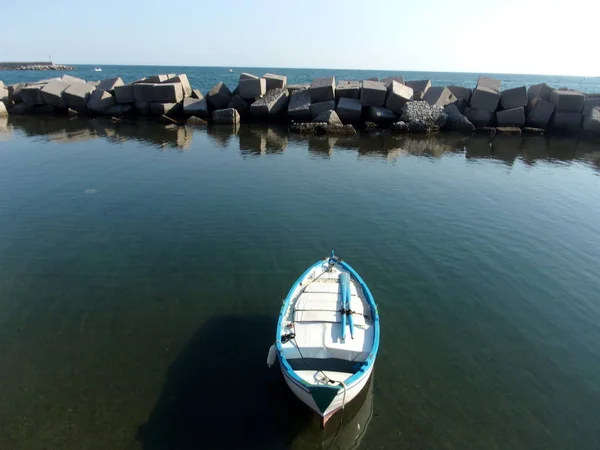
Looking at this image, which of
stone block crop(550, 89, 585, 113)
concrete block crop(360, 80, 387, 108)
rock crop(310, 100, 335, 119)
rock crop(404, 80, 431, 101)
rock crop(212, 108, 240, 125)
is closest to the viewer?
stone block crop(550, 89, 585, 113)

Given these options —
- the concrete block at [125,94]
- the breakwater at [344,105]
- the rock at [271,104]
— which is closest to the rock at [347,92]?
the breakwater at [344,105]

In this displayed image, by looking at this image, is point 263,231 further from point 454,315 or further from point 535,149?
point 535,149

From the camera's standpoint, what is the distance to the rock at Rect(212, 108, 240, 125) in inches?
1283

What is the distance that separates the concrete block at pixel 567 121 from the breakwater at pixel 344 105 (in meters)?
0.07

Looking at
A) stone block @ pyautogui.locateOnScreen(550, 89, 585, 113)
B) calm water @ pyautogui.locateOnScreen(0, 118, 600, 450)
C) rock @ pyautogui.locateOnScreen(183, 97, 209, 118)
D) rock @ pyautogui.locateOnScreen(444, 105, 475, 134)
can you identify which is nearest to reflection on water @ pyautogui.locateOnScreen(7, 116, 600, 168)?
rock @ pyautogui.locateOnScreen(444, 105, 475, 134)

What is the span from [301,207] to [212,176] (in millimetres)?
5858

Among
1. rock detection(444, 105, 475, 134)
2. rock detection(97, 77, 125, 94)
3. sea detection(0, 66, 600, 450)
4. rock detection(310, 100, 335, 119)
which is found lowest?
sea detection(0, 66, 600, 450)

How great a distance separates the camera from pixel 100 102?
35.2 meters

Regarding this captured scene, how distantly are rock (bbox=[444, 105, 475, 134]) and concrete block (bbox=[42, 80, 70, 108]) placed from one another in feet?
111

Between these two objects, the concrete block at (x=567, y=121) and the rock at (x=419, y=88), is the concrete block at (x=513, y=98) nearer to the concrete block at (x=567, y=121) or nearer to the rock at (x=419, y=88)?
the concrete block at (x=567, y=121)

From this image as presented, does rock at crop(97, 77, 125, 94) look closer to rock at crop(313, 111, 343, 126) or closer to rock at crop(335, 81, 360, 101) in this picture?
rock at crop(313, 111, 343, 126)

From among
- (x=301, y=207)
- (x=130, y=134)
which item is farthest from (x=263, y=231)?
(x=130, y=134)

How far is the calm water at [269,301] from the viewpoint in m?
7.01

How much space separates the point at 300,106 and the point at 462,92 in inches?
561
